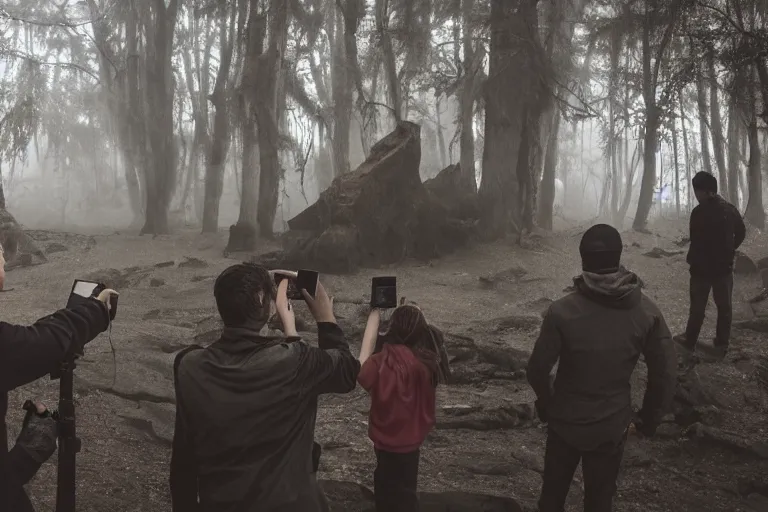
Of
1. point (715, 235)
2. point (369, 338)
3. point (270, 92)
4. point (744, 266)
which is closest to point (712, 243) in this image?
point (715, 235)

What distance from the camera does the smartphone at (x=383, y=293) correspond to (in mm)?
2820

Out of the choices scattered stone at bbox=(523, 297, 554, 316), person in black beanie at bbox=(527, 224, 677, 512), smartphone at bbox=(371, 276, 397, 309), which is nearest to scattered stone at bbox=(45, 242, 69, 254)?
scattered stone at bbox=(523, 297, 554, 316)

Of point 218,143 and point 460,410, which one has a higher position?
point 218,143

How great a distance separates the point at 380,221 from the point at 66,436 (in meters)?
11.2

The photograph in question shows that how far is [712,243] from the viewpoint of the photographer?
6.07 metres

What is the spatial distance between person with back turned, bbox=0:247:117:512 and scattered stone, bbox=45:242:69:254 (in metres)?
15.3

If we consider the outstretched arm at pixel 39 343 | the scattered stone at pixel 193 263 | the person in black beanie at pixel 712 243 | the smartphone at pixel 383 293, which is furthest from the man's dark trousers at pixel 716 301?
the scattered stone at pixel 193 263

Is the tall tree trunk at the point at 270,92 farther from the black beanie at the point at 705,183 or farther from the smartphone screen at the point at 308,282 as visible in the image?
the smartphone screen at the point at 308,282

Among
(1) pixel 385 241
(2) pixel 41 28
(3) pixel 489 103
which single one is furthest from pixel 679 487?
(2) pixel 41 28

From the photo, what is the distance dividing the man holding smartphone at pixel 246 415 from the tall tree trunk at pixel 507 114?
42.1 ft

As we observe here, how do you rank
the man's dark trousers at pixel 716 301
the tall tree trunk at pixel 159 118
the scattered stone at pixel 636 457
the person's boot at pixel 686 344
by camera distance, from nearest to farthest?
the scattered stone at pixel 636 457
the man's dark trousers at pixel 716 301
the person's boot at pixel 686 344
the tall tree trunk at pixel 159 118

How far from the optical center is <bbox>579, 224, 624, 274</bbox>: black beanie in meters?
2.95

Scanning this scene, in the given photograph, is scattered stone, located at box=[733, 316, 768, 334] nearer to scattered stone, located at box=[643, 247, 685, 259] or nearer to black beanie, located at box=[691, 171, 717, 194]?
black beanie, located at box=[691, 171, 717, 194]

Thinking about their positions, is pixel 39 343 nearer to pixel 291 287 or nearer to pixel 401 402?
pixel 291 287
